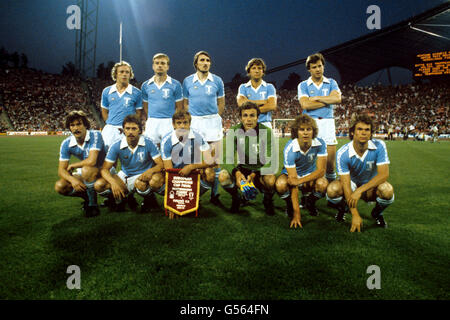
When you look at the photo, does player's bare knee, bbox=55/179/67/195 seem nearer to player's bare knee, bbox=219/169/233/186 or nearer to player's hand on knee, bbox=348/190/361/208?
player's bare knee, bbox=219/169/233/186

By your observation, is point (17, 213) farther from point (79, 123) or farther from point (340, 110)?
point (340, 110)

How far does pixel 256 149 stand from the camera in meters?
3.89

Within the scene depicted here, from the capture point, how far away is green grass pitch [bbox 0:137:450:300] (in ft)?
6.44

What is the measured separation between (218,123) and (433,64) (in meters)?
32.1

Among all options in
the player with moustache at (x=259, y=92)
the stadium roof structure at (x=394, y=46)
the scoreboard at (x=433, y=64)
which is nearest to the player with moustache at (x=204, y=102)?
the player with moustache at (x=259, y=92)

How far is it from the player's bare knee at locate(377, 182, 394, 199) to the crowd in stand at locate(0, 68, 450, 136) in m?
28.5

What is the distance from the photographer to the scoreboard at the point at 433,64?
26.3 m

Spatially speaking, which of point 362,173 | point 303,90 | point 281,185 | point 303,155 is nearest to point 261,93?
point 303,90

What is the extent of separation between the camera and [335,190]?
132 inches

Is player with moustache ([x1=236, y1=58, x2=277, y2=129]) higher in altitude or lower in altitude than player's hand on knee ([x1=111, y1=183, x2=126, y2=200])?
Result: higher

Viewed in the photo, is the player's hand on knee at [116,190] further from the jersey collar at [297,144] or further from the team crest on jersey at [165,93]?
the jersey collar at [297,144]

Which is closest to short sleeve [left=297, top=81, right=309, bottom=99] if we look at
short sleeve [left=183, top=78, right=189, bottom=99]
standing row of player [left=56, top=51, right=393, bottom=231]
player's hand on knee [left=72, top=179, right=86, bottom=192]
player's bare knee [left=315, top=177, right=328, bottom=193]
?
standing row of player [left=56, top=51, right=393, bottom=231]

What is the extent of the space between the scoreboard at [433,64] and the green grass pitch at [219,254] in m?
30.3
